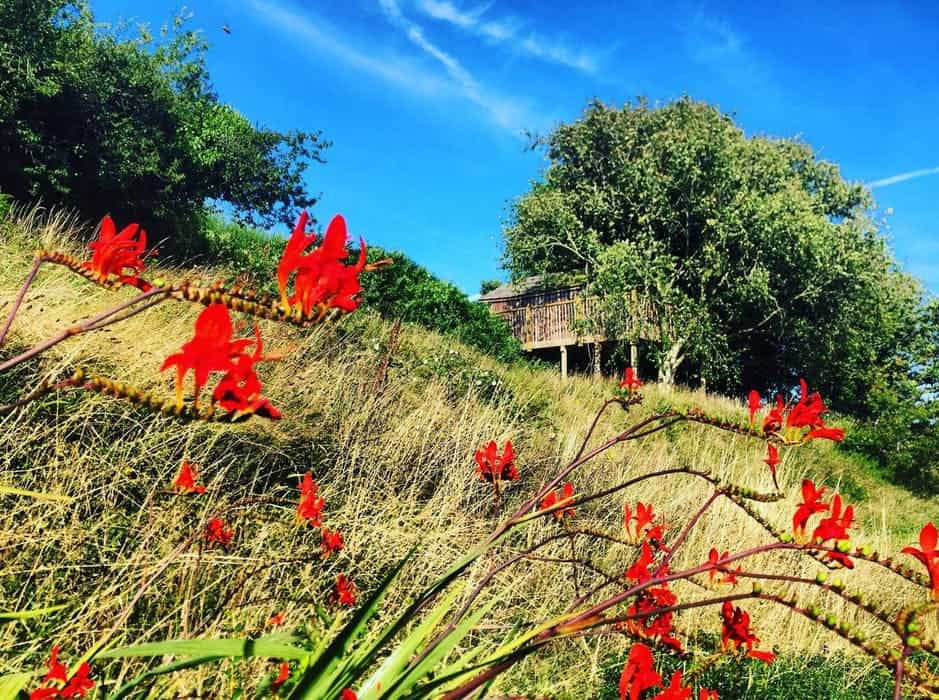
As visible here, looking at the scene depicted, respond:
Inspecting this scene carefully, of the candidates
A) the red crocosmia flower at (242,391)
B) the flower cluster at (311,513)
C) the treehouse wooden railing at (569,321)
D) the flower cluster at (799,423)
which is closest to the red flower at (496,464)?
the flower cluster at (311,513)

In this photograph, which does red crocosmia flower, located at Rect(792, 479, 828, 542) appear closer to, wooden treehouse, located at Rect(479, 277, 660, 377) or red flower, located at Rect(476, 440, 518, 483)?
red flower, located at Rect(476, 440, 518, 483)

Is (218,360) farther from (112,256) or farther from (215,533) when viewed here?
(215,533)

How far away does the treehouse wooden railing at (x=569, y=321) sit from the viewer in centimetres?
1727

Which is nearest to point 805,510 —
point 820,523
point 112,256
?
point 820,523

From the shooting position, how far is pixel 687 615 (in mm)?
3672

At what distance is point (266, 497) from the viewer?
6.86 ft

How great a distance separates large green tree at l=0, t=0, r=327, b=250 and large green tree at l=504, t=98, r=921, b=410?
8.16 meters

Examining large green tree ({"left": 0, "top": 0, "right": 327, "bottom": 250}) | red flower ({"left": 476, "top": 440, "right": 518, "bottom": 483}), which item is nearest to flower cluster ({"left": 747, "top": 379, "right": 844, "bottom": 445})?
red flower ({"left": 476, "top": 440, "right": 518, "bottom": 483})

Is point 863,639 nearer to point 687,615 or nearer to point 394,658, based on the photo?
point 394,658

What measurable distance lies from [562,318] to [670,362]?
3.44 meters

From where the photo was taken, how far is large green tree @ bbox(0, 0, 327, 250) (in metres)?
9.73

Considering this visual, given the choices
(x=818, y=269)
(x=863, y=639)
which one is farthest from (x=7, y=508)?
(x=818, y=269)

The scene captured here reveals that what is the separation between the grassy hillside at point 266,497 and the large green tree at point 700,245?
11498 millimetres

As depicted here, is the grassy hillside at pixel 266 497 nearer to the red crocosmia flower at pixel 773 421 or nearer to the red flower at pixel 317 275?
the red crocosmia flower at pixel 773 421
